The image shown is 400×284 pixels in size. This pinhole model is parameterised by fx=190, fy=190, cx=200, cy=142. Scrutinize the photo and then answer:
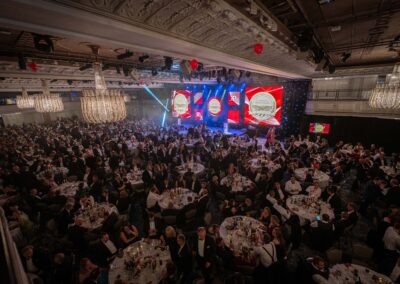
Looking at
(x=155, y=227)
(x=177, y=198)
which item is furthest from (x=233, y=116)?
(x=155, y=227)

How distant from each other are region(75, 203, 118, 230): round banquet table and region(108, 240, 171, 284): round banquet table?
4.25 ft

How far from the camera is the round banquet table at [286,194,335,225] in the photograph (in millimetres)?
4789

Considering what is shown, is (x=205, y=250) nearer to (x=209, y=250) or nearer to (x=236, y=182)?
(x=209, y=250)

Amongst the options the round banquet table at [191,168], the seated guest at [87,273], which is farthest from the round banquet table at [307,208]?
the seated guest at [87,273]

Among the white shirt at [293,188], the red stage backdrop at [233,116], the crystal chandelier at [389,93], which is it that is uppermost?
the crystal chandelier at [389,93]

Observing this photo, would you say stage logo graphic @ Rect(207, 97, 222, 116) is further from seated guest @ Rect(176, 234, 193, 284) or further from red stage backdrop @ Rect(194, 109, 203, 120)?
seated guest @ Rect(176, 234, 193, 284)

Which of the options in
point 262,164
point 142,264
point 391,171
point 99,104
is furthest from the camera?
point 262,164

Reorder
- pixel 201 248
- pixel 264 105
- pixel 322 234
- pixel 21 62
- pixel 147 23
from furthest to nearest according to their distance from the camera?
pixel 264 105
pixel 21 62
pixel 322 234
pixel 201 248
pixel 147 23

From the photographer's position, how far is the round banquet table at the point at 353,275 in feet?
10.4

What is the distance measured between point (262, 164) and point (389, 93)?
13.6 feet

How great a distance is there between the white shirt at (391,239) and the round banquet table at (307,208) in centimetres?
96

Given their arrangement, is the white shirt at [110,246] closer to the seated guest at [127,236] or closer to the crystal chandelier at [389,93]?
the seated guest at [127,236]

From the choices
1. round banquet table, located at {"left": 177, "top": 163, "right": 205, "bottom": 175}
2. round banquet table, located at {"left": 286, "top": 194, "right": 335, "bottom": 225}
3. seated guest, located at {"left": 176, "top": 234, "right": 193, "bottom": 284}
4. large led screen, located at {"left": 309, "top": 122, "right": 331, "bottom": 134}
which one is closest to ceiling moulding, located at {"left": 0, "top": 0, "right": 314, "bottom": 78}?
seated guest, located at {"left": 176, "top": 234, "right": 193, "bottom": 284}

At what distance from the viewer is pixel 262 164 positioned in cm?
740
